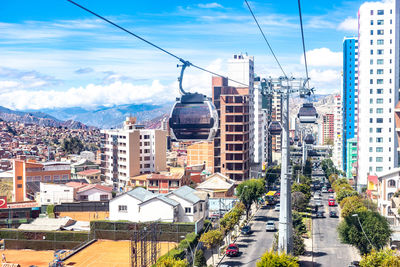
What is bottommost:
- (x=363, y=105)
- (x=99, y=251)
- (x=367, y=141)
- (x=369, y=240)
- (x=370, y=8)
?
(x=99, y=251)

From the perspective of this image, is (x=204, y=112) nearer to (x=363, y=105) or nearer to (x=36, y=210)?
(x=36, y=210)

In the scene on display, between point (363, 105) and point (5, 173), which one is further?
point (5, 173)

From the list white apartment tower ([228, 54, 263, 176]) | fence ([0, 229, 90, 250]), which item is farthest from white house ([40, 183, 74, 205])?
white apartment tower ([228, 54, 263, 176])

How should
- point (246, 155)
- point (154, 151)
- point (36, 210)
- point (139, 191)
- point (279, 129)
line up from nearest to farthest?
point (279, 129)
point (139, 191)
point (36, 210)
point (246, 155)
point (154, 151)

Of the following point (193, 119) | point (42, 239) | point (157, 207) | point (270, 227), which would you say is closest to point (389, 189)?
point (270, 227)

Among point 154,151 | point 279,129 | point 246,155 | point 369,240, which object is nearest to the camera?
point 279,129

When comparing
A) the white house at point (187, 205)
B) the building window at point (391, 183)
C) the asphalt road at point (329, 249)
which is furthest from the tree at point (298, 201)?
the white house at point (187, 205)

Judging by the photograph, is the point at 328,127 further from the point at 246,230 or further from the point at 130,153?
the point at 246,230

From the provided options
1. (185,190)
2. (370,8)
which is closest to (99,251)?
(185,190)
